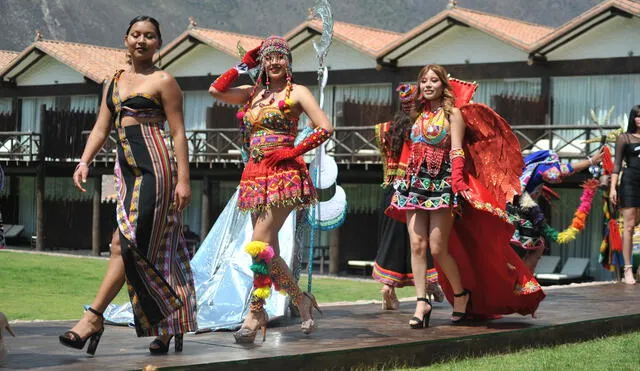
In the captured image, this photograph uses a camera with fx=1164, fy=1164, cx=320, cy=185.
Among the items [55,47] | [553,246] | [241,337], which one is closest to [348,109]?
[553,246]

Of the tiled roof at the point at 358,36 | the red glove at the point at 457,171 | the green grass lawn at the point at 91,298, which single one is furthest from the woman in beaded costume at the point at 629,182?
the tiled roof at the point at 358,36

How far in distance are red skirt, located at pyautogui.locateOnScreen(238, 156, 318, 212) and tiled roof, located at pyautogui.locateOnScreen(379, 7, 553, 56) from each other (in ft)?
66.2

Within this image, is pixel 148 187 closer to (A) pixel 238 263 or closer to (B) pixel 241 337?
(B) pixel 241 337

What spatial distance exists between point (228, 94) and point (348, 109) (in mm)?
22761

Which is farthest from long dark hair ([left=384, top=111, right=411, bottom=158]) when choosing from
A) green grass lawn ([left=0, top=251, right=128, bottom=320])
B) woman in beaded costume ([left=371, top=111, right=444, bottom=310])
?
→ green grass lawn ([left=0, top=251, right=128, bottom=320])

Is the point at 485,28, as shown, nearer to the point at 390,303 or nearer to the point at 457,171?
the point at 390,303

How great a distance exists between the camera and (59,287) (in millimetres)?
18359

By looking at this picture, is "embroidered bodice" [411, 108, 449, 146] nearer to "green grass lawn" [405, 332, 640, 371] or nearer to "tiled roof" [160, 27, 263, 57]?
"green grass lawn" [405, 332, 640, 371]

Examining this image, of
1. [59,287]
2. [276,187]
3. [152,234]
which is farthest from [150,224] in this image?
[59,287]

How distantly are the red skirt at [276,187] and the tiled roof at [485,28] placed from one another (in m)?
20.2

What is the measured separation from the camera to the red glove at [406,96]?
31.3 ft

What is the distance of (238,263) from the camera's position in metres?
8.95

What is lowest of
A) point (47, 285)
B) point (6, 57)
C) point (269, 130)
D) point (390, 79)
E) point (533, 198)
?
point (47, 285)

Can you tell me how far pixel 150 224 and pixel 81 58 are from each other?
30.4 m
